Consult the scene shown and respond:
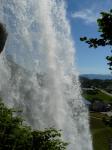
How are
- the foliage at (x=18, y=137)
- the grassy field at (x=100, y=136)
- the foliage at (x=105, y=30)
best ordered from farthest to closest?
the grassy field at (x=100, y=136)
the foliage at (x=18, y=137)
the foliage at (x=105, y=30)

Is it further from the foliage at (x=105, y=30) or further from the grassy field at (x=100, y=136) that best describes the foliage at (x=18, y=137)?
the grassy field at (x=100, y=136)

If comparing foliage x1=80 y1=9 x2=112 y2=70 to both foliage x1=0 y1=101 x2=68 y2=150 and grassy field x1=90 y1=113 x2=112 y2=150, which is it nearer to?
foliage x1=0 y1=101 x2=68 y2=150

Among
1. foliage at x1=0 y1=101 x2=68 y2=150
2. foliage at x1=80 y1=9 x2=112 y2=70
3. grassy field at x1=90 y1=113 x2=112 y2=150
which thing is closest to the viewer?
foliage at x1=80 y1=9 x2=112 y2=70

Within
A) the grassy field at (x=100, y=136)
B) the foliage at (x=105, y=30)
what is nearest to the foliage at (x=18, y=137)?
the foliage at (x=105, y=30)

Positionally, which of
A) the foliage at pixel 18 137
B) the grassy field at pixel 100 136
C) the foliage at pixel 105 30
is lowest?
the grassy field at pixel 100 136

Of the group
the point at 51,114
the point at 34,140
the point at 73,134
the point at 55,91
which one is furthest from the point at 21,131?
the point at 55,91

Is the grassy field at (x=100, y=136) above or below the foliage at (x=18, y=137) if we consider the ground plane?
below

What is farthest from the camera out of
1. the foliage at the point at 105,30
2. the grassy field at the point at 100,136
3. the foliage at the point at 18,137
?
the grassy field at the point at 100,136

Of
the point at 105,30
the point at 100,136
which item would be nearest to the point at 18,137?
the point at 105,30

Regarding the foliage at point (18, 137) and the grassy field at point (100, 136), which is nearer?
the foliage at point (18, 137)

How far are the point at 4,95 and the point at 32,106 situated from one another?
5.35 m

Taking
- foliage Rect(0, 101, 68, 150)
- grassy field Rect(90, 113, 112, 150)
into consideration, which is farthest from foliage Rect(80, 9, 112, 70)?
grassy field Rect(90, 113, 112, 150)

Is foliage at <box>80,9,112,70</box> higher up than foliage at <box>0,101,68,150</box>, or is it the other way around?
foliage at <box>80,9,112,70</box>

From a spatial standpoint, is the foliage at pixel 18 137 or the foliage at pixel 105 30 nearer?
the foliage at pixel 105 30
